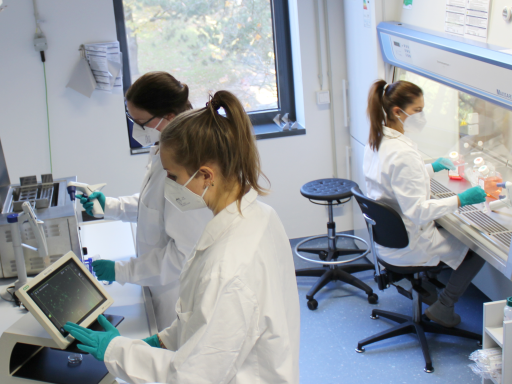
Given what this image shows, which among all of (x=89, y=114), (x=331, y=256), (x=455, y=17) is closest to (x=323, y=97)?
(x=331, y=256)

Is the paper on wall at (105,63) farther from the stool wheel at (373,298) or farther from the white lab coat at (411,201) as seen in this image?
the stool wheel at (373,298)

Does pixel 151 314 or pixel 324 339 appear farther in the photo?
pixel 324 339

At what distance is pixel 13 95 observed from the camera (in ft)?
10.1

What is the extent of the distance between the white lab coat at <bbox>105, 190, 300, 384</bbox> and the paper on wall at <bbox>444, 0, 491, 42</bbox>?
1.41 m

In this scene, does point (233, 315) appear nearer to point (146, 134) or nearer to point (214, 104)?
point (214, 104)

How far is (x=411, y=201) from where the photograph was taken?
2113 mm

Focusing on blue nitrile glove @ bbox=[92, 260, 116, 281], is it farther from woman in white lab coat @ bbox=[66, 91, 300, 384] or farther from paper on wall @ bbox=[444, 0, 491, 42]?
paper on wall @ bbox=[444, 0, 491, 42]

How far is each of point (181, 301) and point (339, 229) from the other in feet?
8.94

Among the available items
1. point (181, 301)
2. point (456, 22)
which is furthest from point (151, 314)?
point (456, 22)

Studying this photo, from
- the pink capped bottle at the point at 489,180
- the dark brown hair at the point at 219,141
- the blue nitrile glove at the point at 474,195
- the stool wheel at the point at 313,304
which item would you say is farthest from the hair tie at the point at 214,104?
the stool wheel at the point at 313,304

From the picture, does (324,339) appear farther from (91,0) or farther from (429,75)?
(91,0)

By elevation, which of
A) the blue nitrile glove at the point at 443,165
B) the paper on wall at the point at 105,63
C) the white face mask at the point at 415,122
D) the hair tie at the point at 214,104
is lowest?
the blue nitrile glove at the point at 443,165

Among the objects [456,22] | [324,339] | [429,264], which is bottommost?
[324,339]

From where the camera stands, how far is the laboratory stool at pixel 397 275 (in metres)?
2.16
